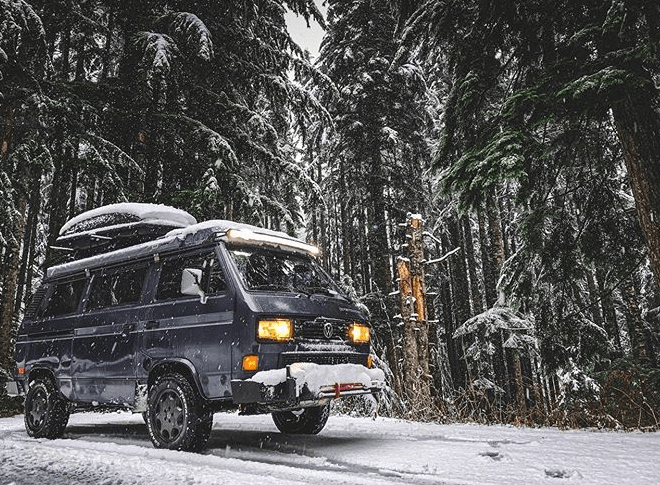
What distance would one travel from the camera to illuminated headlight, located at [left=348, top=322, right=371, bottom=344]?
216 inches

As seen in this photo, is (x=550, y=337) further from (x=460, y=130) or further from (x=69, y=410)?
(x=69, y=410)

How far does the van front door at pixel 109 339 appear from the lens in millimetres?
5551

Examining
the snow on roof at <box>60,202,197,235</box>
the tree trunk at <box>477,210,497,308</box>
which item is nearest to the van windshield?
the snow on roof at <box>60,202,197,235</box>

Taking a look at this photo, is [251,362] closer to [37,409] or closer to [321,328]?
[321,328]

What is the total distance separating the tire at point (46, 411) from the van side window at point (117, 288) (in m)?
1.32

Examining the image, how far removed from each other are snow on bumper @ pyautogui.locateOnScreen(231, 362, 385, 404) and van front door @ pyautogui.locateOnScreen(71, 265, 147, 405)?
188 cm

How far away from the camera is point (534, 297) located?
830 cm

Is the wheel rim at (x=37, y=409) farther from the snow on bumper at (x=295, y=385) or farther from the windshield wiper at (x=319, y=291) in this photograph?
the windshield wiper at (x=319, y=291)

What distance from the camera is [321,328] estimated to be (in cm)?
507

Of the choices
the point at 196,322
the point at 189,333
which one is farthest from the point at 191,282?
the point at 189,333

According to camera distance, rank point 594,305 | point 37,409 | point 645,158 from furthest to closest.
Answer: point 594,305 < point 37,409 < point 645,158

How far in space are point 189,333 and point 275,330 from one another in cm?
106

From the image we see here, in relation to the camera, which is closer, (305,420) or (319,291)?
(319,291)

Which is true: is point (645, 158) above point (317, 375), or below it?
above
